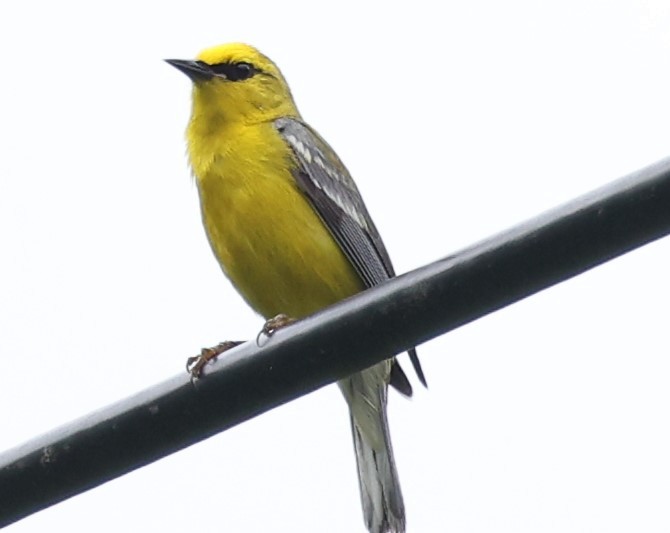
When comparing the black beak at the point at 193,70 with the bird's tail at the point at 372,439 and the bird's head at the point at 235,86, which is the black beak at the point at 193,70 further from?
the bird's tail at the point at 372,439

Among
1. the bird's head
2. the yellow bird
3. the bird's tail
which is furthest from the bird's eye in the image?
the bird's tail

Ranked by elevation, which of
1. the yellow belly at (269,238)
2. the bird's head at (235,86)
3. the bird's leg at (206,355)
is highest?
the bird's head at (235,86)

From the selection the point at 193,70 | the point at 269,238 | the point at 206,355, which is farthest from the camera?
the point at 193,70

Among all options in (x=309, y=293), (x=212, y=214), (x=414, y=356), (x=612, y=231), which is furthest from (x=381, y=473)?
(x=612, y=231)

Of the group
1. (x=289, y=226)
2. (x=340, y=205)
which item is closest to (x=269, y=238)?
(x=289, y=226)

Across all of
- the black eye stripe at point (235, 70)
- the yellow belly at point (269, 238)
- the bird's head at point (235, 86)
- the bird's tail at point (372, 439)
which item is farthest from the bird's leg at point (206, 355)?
the black eye stripe at point (235, 70)

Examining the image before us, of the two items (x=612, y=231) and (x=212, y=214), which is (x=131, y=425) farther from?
(x=212, y=214)

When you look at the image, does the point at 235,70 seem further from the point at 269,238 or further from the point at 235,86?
the point at 269,238
